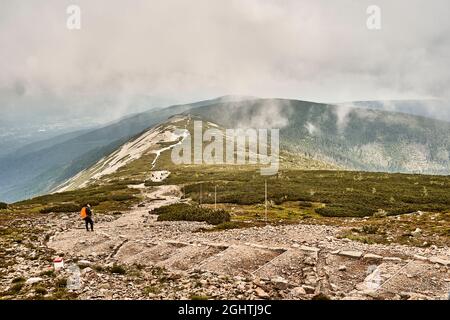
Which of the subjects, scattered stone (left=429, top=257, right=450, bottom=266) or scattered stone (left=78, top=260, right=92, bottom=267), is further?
scattered stone (left=78, top=260, right=92, bottom=267)

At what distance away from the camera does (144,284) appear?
20.0 m

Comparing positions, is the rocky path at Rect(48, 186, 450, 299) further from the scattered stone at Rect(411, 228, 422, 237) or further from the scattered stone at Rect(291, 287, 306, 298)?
the scattered stone at Rect(411, 228, 422, 237)

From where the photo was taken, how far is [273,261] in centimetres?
2300

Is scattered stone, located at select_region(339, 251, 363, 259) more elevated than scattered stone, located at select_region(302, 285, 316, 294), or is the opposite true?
scattered stone, located at select_region(302, 285, 316, 294)

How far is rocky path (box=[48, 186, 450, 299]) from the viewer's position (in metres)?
18.2

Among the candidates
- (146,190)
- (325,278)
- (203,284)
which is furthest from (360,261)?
(146,190)

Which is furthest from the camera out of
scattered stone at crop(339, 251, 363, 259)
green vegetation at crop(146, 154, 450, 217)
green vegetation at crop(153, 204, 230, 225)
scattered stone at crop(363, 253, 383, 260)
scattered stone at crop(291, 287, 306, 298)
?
green vegetation at crop(146, 154, 450, 217)

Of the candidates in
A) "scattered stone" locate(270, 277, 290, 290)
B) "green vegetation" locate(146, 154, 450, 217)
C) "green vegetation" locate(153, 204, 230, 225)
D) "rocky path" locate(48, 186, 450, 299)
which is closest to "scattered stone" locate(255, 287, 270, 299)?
"rocky path" locate(48, 186, 450, 299)

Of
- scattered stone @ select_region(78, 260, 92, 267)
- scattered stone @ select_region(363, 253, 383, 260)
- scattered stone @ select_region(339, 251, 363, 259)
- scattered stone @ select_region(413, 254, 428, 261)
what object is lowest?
scattered stone @ select_region(78, 260, 92, 267)

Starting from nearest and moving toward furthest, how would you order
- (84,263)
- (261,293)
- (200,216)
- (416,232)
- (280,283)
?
(261,293) → (280,283) → (84,263) → (416,232) → (200,216)

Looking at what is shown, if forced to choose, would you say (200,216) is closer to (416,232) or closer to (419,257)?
(416,232)

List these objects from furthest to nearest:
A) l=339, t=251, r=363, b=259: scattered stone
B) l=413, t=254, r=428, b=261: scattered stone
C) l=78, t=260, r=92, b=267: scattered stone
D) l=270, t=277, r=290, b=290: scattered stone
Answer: l=78, t=260, r=92, b=267: scattered stone
l=339, t=251, r=363, b=259: scattered stone
l=413, t=254, r=428, b=261: scattered stone
l=270, t=277, r=290, b=290: scattered stone

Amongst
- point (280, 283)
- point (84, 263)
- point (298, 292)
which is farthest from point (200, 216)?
point (298, 292)

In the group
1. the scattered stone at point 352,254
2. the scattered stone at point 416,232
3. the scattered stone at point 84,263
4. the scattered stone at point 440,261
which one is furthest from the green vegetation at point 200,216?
the scattered stone at point 440,261
